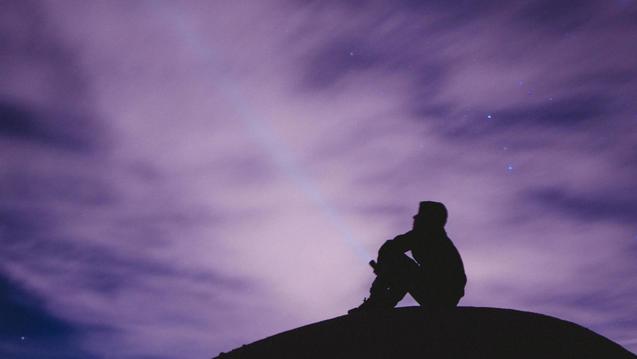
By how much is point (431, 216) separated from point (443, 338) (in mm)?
2098

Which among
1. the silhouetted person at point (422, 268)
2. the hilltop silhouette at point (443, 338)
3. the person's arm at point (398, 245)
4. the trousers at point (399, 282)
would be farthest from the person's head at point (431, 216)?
the hilltop silhouette at point (443, 338)

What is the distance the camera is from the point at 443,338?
412cm

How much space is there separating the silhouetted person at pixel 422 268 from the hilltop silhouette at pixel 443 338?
68cm

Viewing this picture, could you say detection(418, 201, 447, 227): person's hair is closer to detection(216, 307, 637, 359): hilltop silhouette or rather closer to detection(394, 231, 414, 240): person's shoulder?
detection(394, 231, 414, 240): person's shoulder

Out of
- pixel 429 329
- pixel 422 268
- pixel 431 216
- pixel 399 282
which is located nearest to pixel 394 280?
pixel 399 282

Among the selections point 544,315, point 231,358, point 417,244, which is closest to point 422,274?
point 417,244

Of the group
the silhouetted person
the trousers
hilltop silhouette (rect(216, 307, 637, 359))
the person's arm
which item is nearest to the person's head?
the silhouetted person

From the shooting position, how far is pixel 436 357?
387 cm

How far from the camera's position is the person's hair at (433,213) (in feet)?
19.4

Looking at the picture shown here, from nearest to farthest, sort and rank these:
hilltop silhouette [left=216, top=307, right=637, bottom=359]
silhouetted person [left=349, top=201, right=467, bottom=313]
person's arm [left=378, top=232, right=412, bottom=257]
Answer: hilltop silhouette [left=216, top=307, right=637, bottom=359]
silhouetted person [left=349, top=201, right=467, bottom=313]
person's arm [left=378, top=232, right=412, bottom=257]

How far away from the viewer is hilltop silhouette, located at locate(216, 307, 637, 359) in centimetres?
395

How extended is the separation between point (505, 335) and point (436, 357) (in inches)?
29.6

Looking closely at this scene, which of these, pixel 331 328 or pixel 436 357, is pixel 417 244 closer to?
pixel 331 328

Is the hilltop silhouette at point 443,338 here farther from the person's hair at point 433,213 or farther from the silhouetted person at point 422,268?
the person's hair at point 433,213
